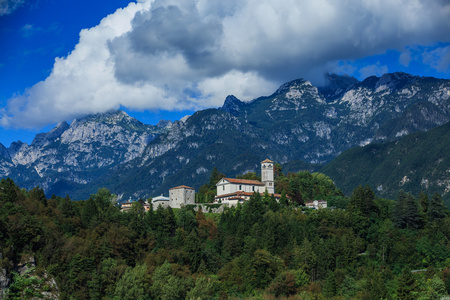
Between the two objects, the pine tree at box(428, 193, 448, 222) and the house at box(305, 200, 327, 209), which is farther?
the house at box(305, 200, 327, 209)

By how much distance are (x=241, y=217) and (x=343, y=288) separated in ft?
106

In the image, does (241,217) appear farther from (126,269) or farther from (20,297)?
(20,297)

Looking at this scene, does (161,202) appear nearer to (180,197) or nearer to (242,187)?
(180,197)

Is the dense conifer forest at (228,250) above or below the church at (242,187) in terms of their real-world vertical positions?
below

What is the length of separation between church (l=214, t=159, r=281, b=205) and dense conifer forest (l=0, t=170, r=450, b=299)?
6.86 meters

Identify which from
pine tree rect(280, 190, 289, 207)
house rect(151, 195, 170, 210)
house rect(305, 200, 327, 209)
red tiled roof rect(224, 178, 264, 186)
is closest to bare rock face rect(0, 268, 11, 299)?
house rect(151, 195, 170, 210)

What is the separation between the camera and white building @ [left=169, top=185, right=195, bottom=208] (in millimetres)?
135375

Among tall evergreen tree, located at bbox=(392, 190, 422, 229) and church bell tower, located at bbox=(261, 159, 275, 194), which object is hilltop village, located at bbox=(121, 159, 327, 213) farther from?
tall evergreen tree, located at bbox=(392, 190, 422, 229)

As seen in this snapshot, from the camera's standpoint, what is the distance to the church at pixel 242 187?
129613mm

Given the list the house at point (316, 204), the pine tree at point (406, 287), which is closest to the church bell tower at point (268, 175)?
the house at point (316, 204)

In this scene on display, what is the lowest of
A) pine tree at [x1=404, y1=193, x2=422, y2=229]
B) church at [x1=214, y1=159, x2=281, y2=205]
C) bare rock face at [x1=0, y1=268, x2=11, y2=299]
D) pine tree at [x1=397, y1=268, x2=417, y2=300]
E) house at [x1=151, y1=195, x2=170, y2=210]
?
pine tree at [x1=397, y1=268, x2=417, y2=300]

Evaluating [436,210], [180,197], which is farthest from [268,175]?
[436,210]

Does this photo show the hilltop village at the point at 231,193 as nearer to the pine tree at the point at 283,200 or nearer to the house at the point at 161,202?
the house at the point at 161,202

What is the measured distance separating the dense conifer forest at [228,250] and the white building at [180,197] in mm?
12606
